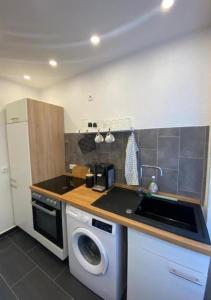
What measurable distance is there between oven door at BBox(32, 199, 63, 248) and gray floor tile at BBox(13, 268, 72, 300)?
32cm

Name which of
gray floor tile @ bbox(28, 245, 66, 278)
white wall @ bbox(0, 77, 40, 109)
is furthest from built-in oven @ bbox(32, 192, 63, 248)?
white wall @ bbox(0, 77, 40, 109)

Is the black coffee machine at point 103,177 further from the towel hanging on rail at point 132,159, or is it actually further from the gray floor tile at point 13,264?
the gray floor tile at point 13,264

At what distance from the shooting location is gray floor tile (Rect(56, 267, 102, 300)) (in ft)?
4.12

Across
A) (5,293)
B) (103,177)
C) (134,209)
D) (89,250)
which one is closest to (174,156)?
(134,209)

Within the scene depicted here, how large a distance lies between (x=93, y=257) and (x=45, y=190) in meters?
0.86

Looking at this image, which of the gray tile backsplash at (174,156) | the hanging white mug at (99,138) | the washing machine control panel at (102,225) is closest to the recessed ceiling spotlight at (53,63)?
the hanging white mug at (99,138)

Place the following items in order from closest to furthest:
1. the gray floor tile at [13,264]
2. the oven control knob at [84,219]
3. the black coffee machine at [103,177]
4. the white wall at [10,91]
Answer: the oven control knob at [84,219]
the gray floor tile at [13,264]
the black coffee machine at [103,177]
the white wall at [10,91]

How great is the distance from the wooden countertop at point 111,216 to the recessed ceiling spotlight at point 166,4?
59.7 inches

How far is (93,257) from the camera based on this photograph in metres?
1.35

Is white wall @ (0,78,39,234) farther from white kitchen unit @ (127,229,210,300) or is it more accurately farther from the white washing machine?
white kitchen unit @ (127,229,210,300)

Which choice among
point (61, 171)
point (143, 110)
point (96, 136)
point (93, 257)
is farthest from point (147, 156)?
point (61, 171)

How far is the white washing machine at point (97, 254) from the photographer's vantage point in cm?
109

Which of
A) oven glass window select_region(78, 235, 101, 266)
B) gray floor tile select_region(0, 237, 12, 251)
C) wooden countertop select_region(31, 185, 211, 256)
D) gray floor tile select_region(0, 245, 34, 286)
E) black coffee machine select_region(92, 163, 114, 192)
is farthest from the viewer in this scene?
gray floor tile select_region(0, 237, 12, 251)

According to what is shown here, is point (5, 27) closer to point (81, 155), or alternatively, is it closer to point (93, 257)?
point (81, 155)
